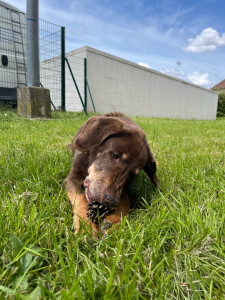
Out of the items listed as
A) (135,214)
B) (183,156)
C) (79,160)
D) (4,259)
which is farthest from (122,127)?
(183,156)

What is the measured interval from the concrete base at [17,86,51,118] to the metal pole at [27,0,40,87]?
354 mm

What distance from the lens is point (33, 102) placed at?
21.8 feet

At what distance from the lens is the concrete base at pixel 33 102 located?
21.6 ft

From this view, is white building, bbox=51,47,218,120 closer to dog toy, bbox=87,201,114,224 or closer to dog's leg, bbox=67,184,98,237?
dog's leg, bbox=67,184,98,237

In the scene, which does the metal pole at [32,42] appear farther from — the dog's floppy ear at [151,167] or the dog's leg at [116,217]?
the dog's leg at [116,217]

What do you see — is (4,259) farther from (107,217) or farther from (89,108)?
(89,108)

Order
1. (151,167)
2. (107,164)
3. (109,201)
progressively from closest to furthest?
1. (109,201)
2. (107,164)
3. (151,167)

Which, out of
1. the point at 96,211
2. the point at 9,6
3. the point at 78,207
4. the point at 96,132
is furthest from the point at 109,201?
the point at 9,6

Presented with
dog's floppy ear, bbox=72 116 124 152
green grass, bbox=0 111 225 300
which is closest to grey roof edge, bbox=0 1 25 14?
dog's floppy ear, bbox=72 116 124 152

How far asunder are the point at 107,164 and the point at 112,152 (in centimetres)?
12

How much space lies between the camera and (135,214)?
5.86 feet

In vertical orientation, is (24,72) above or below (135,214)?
above

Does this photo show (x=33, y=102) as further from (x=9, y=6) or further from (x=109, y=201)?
(x=109, y=201)

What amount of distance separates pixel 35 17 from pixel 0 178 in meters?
5.74
